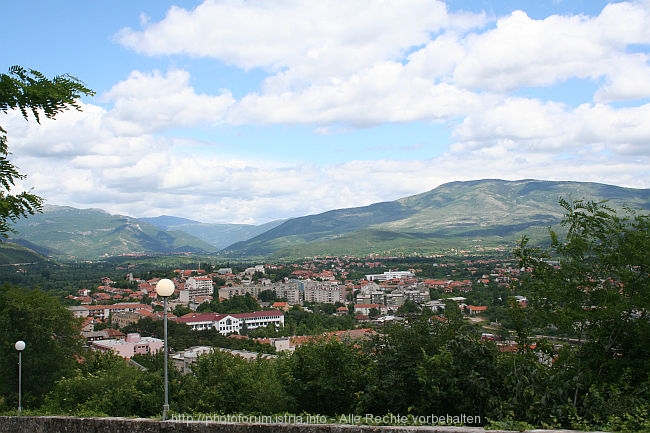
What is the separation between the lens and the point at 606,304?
24.2 feet

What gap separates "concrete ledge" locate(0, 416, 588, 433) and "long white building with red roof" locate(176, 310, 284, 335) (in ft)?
177

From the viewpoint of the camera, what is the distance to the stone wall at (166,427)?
17.3ft

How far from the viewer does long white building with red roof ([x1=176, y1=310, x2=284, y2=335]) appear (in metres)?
61.1

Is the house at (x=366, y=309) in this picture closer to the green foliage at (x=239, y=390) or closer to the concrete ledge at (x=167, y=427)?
the green foliage at (x=239, y=390)

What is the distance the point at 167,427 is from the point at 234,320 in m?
61.2

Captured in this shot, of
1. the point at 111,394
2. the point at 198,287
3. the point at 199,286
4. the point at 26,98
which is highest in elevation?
the point at 26,98

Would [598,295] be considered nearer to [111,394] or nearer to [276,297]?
[111,394]

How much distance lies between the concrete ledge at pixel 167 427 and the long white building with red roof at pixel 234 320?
53.9m

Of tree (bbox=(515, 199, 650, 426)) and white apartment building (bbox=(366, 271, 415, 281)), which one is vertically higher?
tree (bbox=(515, 199, 650, 426))

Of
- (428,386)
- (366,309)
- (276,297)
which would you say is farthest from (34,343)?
(276,297)

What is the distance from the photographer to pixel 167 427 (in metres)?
6.10

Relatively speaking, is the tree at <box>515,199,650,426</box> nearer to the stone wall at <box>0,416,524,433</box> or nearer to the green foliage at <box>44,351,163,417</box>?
the stone wall at <box>0,416,524,433</box>

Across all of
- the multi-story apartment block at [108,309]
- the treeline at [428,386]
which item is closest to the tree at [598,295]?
the treeline at [428,386]

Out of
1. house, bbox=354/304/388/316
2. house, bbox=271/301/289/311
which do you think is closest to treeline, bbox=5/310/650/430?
house, bbox=354/304/388/316
